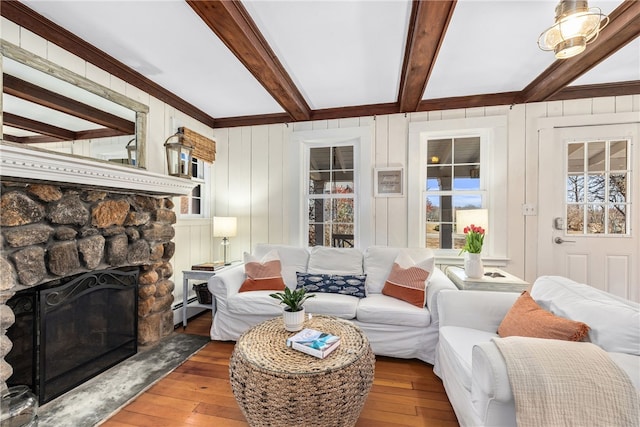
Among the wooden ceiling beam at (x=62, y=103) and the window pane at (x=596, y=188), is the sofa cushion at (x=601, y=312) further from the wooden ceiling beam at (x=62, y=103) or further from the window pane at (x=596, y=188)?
the wooden ceiling beam at (x=62, y=103)

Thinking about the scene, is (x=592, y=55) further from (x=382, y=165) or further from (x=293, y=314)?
(x=293, y=314)

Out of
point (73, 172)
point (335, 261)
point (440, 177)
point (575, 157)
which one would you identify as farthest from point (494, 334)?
point (73, 172)

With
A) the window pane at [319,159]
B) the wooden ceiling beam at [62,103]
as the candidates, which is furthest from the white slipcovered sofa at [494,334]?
the wooden ceiling beam at [62,103]

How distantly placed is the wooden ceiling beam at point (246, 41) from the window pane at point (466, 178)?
203 centimetres

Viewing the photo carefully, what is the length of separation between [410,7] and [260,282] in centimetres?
244

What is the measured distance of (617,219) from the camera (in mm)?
2701

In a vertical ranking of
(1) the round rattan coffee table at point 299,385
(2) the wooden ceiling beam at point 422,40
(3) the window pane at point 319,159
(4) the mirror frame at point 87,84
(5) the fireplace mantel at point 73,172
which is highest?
(2) the wooden ceiling beam at point 422,40

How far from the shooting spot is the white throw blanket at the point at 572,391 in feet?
3.14

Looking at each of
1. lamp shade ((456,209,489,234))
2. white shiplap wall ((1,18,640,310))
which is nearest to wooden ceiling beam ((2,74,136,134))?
white shiplap wall ((1,18,640,310))

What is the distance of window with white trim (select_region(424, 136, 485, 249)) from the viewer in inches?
122

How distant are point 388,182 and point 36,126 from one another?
300 centimetres

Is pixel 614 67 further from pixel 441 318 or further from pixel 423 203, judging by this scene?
pixel 441 318

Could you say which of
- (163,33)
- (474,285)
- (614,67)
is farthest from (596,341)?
(163,33)

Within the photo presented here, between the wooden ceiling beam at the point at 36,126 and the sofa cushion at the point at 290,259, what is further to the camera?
the sofa cushion at the point at 290,259
